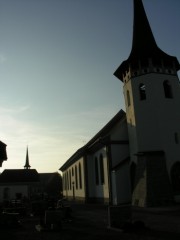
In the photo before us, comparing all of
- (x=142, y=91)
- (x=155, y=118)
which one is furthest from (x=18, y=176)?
(x=155, y=118)

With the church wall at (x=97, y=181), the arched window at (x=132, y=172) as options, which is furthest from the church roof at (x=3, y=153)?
the church wall at (x=97, y=181)

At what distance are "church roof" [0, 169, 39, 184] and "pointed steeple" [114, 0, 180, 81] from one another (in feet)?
169

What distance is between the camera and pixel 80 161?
→ 124ft

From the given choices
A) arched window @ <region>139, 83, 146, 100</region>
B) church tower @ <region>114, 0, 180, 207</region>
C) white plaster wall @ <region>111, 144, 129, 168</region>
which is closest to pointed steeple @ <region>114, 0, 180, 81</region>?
church tower @ <region>114, 0, 180, 207</region>

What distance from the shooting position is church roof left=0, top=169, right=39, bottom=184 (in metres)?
71.9

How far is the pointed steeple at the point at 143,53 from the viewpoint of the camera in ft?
84.7

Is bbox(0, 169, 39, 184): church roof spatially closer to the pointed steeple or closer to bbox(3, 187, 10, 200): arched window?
bbox(3, 187, 10, 200): arched window

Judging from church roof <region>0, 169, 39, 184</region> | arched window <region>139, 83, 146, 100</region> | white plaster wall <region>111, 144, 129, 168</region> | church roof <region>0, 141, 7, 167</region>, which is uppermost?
arched window <region>139, 83, 146, 100</region>

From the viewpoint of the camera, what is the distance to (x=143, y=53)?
25938mm

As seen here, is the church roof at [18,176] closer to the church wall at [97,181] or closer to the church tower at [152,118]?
the church wall at [97,181]

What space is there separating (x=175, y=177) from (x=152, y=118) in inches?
213

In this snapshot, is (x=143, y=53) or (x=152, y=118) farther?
(x=143, y=53)

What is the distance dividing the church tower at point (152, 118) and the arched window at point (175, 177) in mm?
134

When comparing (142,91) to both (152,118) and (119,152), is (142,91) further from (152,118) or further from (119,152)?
(119,152)
